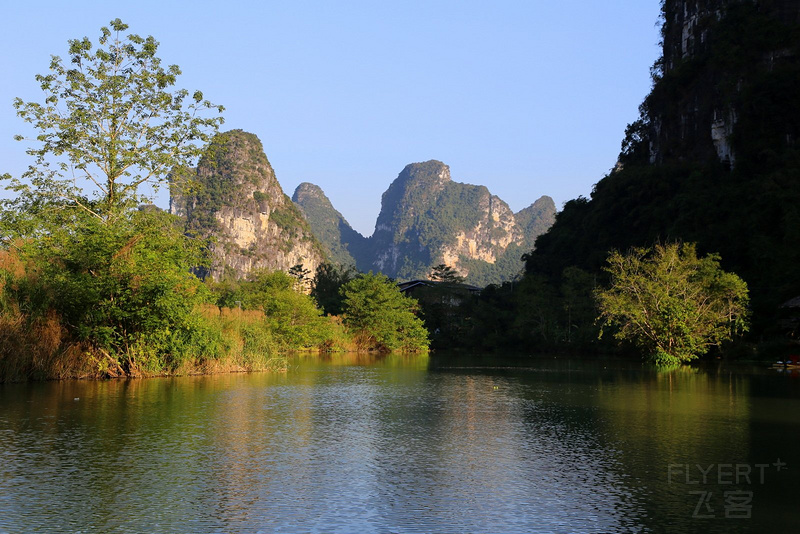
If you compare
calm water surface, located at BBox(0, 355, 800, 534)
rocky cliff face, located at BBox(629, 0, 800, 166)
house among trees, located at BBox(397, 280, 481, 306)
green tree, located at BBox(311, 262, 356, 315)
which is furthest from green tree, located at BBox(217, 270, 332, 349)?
rocky cliff face, located at BBox(629, 0, 800, 166)

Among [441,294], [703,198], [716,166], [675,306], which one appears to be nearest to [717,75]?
[716,166]

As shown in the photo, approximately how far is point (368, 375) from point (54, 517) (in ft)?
66.5

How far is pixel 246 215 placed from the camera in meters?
148

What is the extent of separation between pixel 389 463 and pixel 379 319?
44.9 metres

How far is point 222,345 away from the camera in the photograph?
84.7ft

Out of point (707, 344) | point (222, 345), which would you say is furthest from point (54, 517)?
point (707, 344)

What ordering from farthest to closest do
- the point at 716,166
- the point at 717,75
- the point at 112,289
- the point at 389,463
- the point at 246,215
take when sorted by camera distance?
the point at 246,215, the point at 717,75, the point at 716,166, the point at 112,289, the point at 389,463

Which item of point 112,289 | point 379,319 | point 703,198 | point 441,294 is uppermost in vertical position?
point 703,198

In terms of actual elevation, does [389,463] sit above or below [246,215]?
below

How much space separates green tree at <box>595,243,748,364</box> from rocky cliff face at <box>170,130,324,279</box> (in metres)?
105

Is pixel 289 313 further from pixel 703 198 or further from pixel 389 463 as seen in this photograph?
pixel 389 463

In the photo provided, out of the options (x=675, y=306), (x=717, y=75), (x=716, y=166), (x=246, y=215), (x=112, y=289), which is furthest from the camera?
(x=246, y=215)

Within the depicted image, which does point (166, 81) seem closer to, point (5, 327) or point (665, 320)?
point (5, 327)

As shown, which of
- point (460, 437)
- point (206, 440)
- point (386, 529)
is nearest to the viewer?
point (386, 529)
